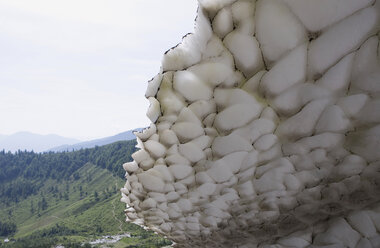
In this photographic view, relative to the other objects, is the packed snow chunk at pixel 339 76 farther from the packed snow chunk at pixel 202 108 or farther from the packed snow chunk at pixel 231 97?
the packed snow chunk at pixel 202 108

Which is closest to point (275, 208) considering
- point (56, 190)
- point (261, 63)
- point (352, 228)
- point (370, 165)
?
point (352, 228)

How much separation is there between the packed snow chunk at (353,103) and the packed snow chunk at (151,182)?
3.55ft

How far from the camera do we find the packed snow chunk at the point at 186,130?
1.68 meters

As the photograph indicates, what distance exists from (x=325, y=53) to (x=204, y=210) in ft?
4.04

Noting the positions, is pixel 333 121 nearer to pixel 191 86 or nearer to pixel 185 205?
pixel 191 86

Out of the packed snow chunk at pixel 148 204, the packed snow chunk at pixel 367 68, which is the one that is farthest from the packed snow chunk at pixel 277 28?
the packed snow chunk at pixel 148 204

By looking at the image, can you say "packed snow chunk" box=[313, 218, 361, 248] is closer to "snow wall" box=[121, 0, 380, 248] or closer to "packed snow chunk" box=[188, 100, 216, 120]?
"snow wall" box=[121, 0, 380, 248]

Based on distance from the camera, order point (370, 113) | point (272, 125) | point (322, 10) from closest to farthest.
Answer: point (322, 10)
point (370, 113)
point (272, 125)

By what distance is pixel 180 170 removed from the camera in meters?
1.86

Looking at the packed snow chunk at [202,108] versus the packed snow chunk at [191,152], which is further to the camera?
the packed snow chunk at [191,152]

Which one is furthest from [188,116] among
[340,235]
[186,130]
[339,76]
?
[340,235]

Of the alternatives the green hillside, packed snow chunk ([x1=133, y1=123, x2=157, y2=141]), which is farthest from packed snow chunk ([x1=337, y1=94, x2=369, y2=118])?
the green hillside

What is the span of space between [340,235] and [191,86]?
1.10 meters

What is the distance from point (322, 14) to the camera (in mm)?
1206
